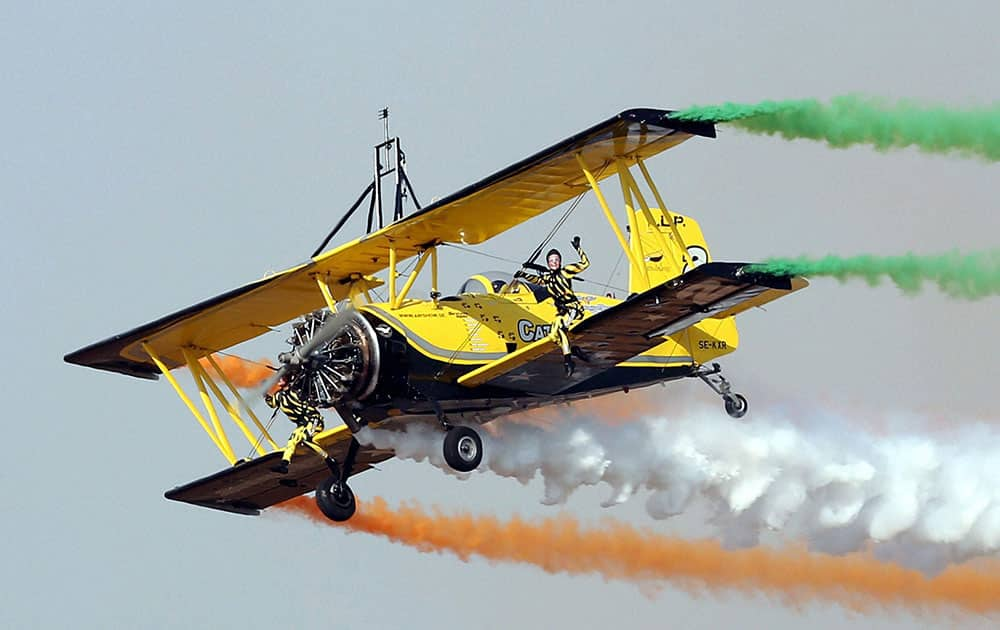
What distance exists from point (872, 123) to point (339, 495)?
34.9 feet

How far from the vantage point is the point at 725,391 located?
45.1 m

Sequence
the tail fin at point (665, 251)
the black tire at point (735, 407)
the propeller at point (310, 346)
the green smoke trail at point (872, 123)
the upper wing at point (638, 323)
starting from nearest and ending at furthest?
the green smoke trail at point (872, 123) → the upper wing at point (638, 323) → the propeller at point (310, 346) → the black tire at point (735, 407) → the tail fin at point (665, 251)

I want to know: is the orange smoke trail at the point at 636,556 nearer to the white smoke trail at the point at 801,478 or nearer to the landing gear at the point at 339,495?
the white smoke trail at the point at 801,478

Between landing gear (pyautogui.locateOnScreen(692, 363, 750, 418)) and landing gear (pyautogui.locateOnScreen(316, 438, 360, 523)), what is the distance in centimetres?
583

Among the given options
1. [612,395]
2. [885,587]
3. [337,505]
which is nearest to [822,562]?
[885,587]

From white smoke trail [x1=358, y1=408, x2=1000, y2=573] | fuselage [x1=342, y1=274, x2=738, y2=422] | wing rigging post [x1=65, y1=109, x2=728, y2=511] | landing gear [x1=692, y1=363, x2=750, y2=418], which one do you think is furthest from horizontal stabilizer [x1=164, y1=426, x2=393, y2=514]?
landing gear [x1=692, y1=363, x2=750, y2=418]

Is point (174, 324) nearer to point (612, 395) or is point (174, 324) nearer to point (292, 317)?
point (292, 317)

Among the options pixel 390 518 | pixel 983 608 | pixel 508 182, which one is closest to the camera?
pixel 508 182

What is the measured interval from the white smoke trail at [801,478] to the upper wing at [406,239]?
3568mm

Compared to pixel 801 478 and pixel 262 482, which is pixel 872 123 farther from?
pixel 262 482

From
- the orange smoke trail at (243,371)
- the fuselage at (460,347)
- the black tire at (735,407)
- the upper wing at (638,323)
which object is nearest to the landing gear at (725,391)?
the black tire at (735,407)

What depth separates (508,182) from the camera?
135 feet

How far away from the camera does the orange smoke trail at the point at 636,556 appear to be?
4625 centimetres

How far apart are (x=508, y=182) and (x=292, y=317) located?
6291mm
